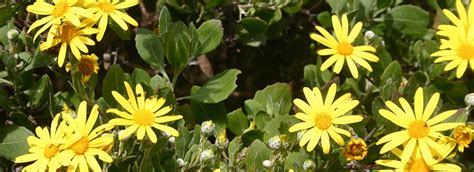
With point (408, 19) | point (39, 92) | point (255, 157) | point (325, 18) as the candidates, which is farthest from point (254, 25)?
point (39, 92)

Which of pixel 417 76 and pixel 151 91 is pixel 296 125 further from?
pixel 417 76

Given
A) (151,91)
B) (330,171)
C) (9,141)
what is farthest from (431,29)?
(9,141)

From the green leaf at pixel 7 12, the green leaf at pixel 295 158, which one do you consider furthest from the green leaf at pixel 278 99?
the green leaf at pixel 7 12

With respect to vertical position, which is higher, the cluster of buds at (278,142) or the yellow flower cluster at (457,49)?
the yellow flower cluster at (457,49)

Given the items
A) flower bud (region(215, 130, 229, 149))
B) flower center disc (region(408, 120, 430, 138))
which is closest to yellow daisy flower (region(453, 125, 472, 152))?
flower center disc (region(408, 120, 430, 138))

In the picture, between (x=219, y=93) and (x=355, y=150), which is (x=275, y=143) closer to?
(x=355, y=150)

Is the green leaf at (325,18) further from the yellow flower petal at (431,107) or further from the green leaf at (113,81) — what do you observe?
the green leaf at (113,81)
